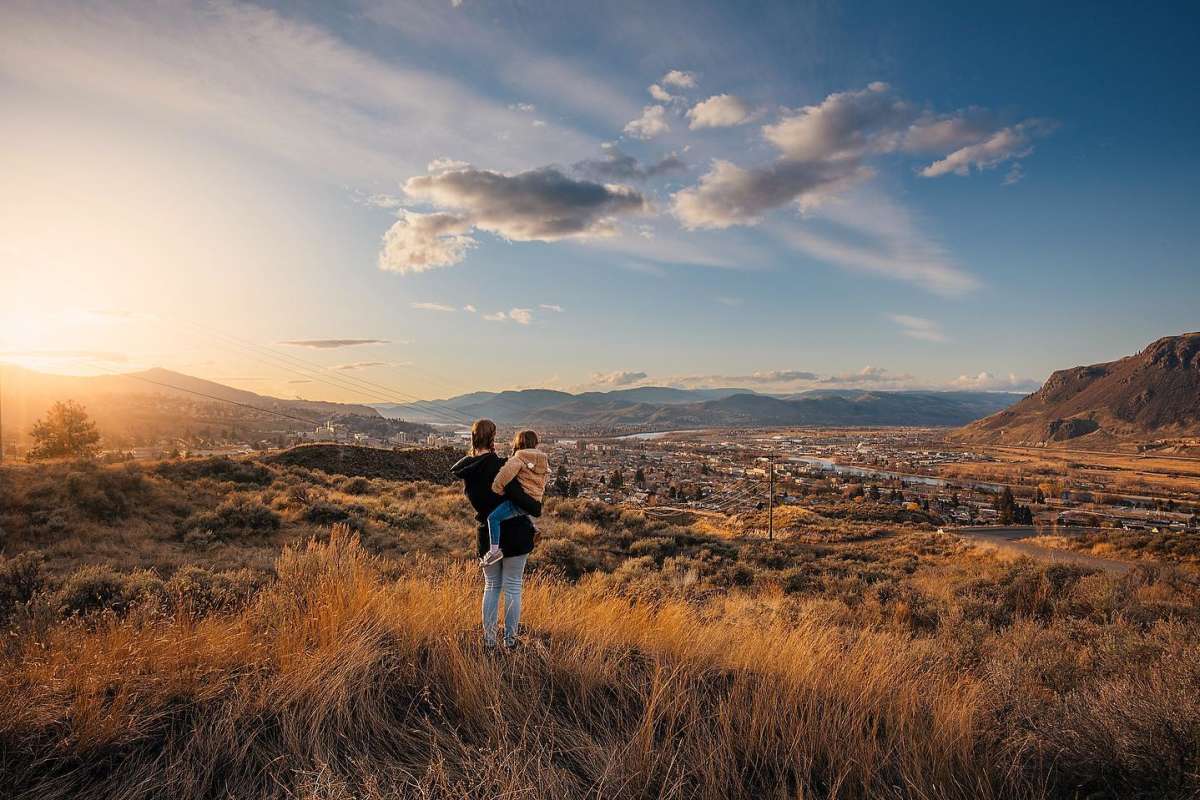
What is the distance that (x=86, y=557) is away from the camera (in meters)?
11.6

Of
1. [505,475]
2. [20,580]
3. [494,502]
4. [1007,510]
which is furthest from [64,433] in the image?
[1007,510]

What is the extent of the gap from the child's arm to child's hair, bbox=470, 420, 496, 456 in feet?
1.86

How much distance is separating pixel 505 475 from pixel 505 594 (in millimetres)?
1161

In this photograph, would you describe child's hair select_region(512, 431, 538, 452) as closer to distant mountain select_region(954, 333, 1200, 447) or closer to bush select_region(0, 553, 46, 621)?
bush select_region(0, 553, 46, 621)

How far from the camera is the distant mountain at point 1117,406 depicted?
377ft

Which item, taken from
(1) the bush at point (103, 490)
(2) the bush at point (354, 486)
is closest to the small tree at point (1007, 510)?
(2) the bush at point (354, 486)

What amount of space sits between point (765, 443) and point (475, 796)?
417ft

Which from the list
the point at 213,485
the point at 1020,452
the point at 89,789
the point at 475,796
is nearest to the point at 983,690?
the point at 475,796

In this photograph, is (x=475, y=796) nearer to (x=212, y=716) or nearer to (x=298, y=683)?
(x=298, y=683)

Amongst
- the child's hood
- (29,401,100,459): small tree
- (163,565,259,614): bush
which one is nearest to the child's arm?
the child's hood

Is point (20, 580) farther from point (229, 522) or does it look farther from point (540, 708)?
point (540, 708)

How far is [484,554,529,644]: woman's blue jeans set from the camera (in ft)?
15.3

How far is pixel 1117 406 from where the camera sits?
128m

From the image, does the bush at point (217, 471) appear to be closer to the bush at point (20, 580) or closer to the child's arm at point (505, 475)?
the bush at point (20, 580)
